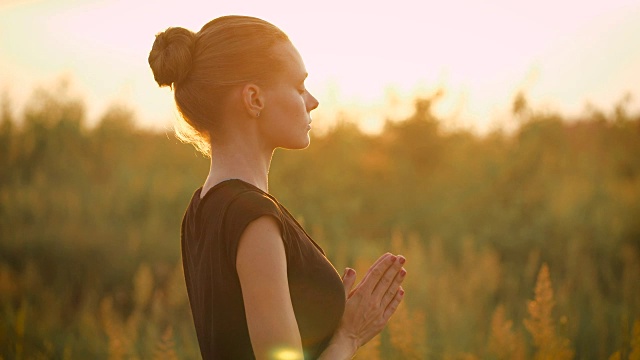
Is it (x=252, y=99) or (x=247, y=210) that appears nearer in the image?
(x=247, y=210)

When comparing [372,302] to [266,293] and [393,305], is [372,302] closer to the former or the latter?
[393,305]

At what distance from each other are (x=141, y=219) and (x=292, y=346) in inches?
297

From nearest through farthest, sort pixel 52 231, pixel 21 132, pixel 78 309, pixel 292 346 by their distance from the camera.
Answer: pixel 292 346 < pixel 78 309 < pixel 52 231 < pixel 21 132

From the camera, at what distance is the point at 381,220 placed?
965 centimetres

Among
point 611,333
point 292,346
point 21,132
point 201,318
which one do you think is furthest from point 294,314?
point 21,132

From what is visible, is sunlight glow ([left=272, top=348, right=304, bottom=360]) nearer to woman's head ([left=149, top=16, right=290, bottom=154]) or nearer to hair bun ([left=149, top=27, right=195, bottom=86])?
woman's head ([left=149, top=16, right=290, bottom=154])

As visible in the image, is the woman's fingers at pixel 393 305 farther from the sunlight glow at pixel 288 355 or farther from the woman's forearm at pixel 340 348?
the sunlight glow at pixel 288 355

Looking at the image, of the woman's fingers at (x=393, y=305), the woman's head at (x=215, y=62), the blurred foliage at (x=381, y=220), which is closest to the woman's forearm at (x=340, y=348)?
the woman's fingers at (x=393, y=305)

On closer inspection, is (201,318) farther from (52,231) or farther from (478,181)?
(478,181)

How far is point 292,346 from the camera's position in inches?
64.6

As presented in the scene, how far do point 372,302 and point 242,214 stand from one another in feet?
1.53

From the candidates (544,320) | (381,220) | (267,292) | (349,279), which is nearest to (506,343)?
(544,320)

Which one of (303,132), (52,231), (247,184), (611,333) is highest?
(303,132)

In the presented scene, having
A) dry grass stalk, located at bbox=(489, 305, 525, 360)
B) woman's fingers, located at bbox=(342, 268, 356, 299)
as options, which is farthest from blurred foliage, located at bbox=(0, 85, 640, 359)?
woman's fingers, located at bbox=(342, 268, 356, 299)
